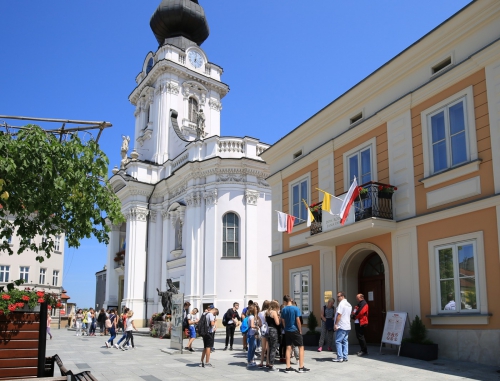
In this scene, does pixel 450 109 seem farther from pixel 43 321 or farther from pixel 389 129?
pixel 43 321

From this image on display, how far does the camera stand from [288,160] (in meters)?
20.8

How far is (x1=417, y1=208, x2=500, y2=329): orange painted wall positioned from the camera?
11453mm

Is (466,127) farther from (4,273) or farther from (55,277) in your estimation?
(55,277)


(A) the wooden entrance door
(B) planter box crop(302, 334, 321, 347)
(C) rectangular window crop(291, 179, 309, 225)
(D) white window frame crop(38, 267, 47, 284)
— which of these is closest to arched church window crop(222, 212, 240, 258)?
(C) rectangular window crop(291, 179, 309, 225)

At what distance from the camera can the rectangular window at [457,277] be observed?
12.1 meters

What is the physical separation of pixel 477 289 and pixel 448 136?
3865 millimetres

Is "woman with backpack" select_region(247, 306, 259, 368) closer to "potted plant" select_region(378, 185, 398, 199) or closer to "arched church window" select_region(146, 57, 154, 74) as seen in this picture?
"potted plant" select_region(378, 185, 398, 199)

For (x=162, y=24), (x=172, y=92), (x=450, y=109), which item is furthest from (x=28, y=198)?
(x=162, y=24)

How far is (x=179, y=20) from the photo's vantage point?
4119 cm

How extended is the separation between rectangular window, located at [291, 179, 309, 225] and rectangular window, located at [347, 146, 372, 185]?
2715 millimetres

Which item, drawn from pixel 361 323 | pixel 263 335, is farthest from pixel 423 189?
pixel 263 335

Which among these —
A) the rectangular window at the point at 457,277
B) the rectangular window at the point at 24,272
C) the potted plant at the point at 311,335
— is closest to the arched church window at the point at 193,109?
the rectangular window at the point at 24,272

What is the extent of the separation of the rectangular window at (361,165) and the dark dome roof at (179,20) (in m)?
28.6

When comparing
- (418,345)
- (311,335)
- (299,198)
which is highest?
(299,198)
